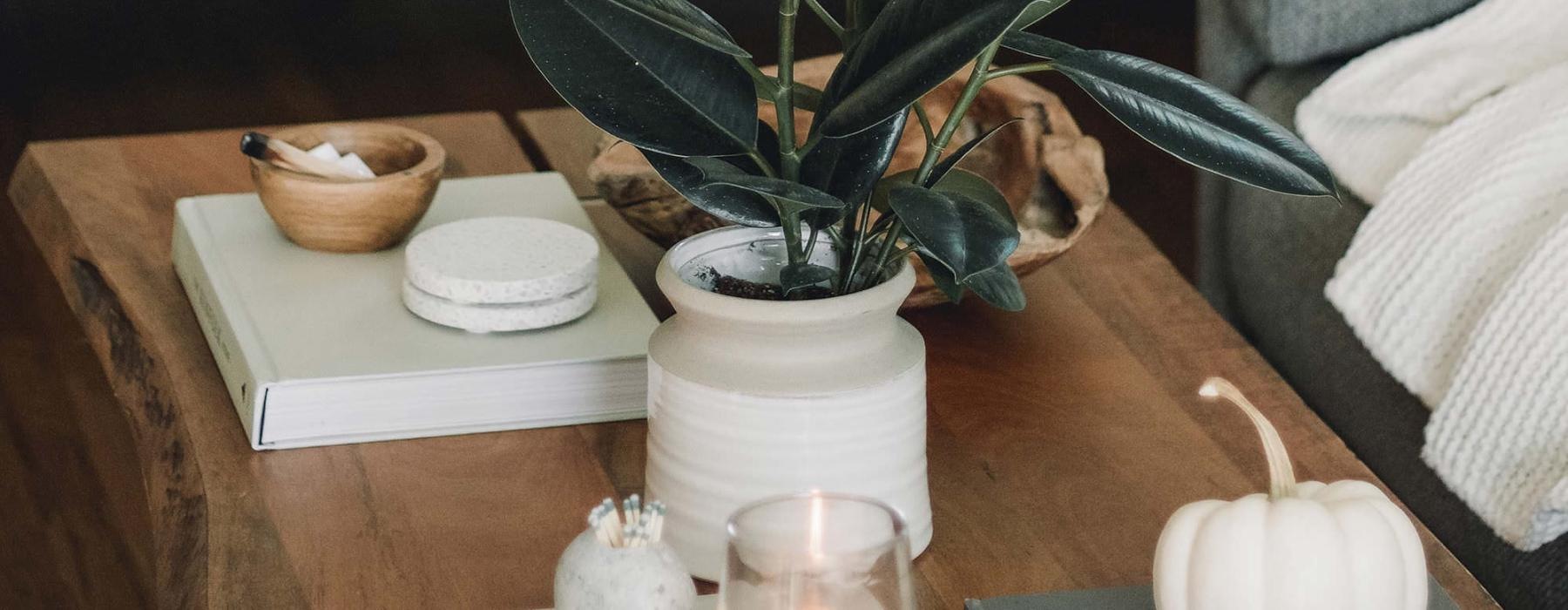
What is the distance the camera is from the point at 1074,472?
76cm

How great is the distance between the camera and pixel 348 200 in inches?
34.6

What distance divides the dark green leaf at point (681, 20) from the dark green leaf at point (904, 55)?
0.04m

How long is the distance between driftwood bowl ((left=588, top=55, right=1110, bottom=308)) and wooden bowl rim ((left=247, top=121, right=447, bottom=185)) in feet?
0.30

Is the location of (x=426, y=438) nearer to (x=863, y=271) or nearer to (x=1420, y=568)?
(x=863, y=271)

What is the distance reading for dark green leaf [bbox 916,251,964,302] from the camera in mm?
609

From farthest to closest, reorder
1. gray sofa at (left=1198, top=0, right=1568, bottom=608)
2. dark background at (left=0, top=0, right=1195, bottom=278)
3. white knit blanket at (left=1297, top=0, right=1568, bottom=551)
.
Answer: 1. dark background at (left=0, top=0, right=1195, bottom=278)
2. gray sofa at (left=1198, top=0, right=1568, bottom=608)
3. white knit blanket at (left=1297, top=0, right=1568, bottom=551)

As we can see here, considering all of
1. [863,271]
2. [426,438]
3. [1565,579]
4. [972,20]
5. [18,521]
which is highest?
[972,20]

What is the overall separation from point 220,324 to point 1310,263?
84 cm

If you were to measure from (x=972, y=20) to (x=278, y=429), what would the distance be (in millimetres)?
407

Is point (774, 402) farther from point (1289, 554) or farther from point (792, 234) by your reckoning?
point (1289, 554)

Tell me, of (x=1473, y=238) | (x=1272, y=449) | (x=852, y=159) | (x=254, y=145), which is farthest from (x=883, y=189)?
(x=1473, y=238)

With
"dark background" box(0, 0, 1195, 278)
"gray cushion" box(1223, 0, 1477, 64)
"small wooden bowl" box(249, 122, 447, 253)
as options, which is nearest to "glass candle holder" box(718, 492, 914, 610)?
"small wooden bowl" box(249, 122, 447, 253)

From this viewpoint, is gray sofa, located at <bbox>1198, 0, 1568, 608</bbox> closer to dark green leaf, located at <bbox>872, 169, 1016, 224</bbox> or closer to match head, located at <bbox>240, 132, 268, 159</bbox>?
dark green leaf, located at <bbox>872, 169, 1016, 224</bbox>

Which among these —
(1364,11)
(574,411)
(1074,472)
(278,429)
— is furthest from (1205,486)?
(1364,11)
